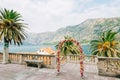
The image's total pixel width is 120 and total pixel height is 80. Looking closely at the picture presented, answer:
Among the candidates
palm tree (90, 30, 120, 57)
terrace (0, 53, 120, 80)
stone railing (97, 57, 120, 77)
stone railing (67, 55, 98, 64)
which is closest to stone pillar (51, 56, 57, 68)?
terrace (0, 53, 120, 80)

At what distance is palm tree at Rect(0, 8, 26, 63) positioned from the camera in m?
18.2

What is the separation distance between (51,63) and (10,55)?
5.50 metres

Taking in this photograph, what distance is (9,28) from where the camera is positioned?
18.4 metres

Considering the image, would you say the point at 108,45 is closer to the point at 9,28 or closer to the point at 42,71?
the point at 42,71

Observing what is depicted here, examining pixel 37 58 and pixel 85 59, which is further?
pixel 85 59

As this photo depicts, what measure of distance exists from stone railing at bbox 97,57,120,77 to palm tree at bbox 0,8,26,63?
1013 centimetres

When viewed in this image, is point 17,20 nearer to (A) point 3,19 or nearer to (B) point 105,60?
(A) point 3,19

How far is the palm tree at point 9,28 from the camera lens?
1822 cm

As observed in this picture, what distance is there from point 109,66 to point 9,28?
11.3 metres

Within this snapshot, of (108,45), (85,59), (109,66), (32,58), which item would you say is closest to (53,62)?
(32,58)

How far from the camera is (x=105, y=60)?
13.4 meters

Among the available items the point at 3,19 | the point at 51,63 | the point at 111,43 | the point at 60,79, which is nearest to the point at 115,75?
the point at 60,79

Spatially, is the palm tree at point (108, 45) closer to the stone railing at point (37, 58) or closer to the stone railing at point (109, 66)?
the stone railing at point (37, 58)

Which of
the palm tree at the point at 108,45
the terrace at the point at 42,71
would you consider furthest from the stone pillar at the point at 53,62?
the palm tree at the point at 108,45
